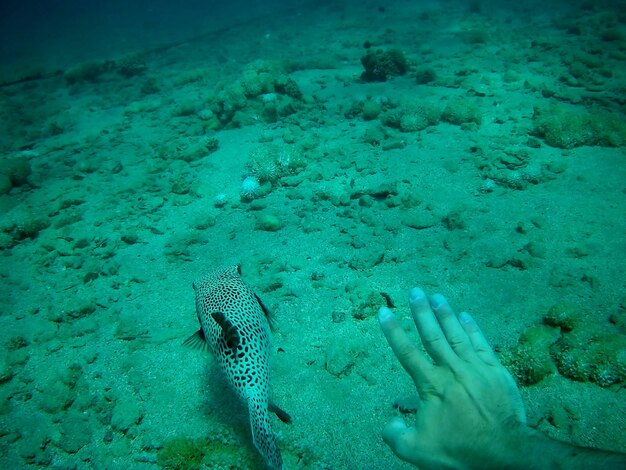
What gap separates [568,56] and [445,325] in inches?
484

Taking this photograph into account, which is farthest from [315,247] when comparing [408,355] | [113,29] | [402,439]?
[113,29]

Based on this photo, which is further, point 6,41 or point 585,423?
point 6,41

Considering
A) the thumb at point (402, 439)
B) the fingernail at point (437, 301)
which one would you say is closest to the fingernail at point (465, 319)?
the fingernail at point (437, 301)

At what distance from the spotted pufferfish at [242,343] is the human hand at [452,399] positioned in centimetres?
99

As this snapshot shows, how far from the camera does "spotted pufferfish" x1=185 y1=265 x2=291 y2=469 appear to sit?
2.37 metres

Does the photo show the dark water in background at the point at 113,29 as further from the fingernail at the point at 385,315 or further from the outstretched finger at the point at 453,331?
the fingernail at the point at 385,315

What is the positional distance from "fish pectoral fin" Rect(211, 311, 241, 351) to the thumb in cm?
125

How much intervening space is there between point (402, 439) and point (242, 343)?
1365 mm

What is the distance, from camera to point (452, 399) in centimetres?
166

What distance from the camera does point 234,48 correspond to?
66.9 feet

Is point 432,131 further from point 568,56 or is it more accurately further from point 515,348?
point 568,56

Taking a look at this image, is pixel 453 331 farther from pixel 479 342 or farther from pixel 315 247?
pixel 315 247

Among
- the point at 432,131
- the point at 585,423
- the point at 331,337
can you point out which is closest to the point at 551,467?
the point at 585,423

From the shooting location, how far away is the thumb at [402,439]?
167 cm
